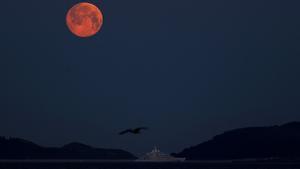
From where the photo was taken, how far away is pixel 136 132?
616 ft
